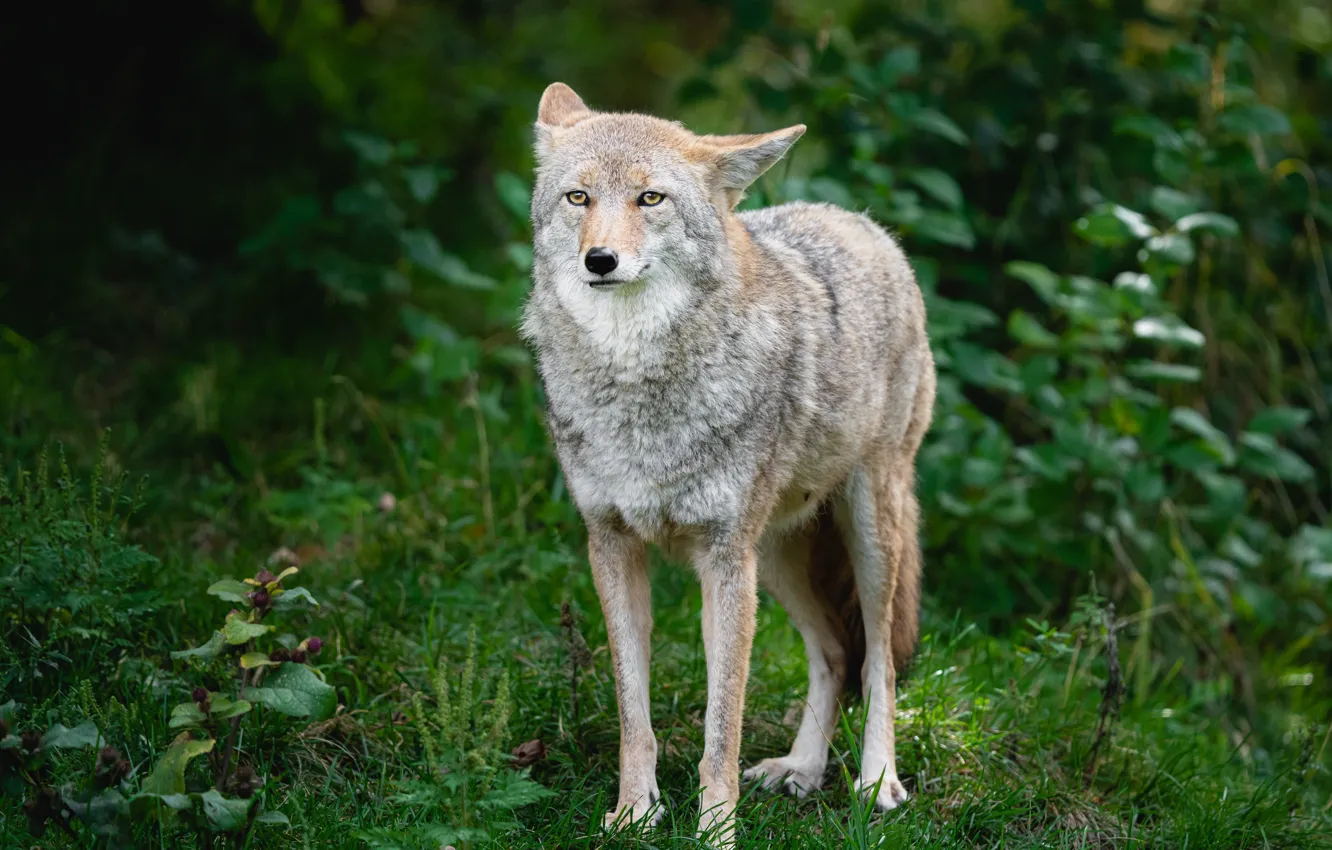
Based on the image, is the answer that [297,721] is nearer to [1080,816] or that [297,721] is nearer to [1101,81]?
[1080,816]

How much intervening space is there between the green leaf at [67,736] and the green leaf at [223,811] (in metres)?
0.37

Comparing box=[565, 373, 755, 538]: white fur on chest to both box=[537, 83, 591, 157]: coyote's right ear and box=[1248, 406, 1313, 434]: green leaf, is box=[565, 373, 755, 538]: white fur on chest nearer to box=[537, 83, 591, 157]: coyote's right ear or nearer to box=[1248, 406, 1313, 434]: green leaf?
box=[537, 83, 591, 157]: coyote's right ear

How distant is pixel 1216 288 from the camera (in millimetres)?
7449

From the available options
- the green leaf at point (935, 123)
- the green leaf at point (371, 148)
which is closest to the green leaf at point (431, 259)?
the green leaf at point (371, 148)

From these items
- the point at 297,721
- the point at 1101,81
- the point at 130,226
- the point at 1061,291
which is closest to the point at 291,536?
the point at 297,721

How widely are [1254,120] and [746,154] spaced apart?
3.41 m

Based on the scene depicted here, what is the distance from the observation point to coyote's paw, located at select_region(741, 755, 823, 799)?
4535 mm

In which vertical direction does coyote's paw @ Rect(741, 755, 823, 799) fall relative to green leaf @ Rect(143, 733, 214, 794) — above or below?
below

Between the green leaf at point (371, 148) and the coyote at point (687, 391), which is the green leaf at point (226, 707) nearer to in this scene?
the coyote at point (687, 391)

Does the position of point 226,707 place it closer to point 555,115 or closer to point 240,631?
point 240,631

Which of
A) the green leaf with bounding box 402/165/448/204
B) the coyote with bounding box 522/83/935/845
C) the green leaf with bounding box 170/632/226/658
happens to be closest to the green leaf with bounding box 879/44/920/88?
the coyote with bounding box 522/83/935/845

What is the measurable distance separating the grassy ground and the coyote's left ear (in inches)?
62.4

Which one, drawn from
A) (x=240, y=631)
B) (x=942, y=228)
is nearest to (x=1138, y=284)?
(x=942, y=228)

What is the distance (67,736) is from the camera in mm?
3326
